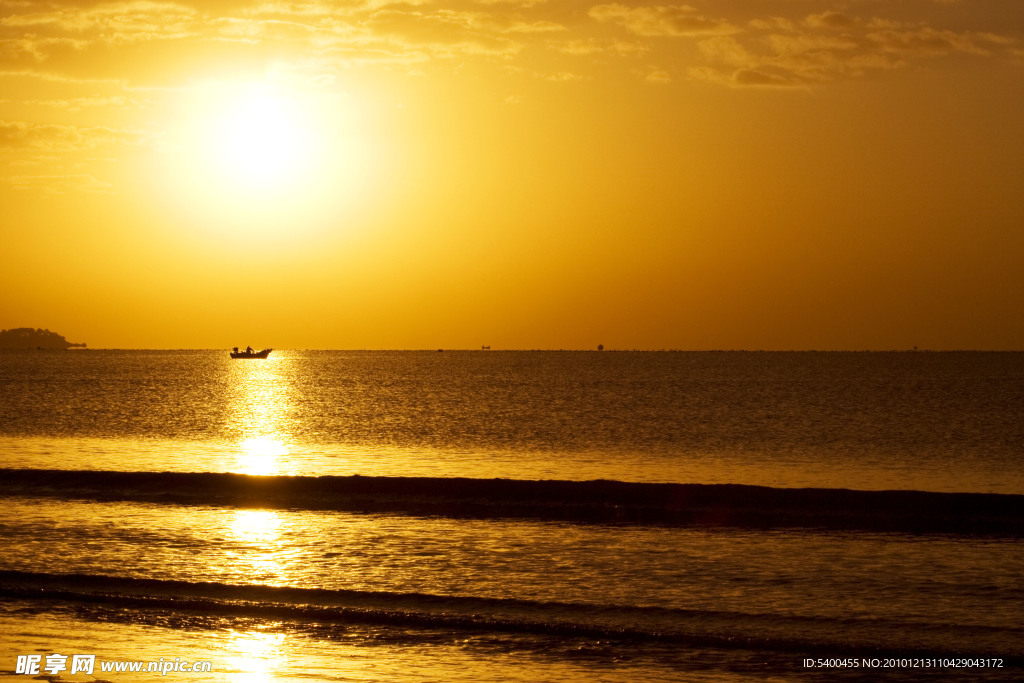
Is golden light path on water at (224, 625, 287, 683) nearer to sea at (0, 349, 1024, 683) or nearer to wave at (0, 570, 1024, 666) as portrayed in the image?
sea at (0, 349, 1024, 683)

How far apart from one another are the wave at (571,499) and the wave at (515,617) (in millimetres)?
12147

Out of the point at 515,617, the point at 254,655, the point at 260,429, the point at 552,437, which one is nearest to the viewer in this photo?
the point at 254,655

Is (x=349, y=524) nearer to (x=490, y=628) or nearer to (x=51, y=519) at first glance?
(x=51, y=519)

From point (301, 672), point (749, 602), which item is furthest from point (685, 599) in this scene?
point (301, 672)

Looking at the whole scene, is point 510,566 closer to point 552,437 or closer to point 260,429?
point 552,437

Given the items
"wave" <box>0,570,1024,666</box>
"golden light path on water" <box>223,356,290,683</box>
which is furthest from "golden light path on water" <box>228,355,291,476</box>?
"wave" <box>0,570,1024,666</box>

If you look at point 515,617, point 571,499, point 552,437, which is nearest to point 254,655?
point 515,617

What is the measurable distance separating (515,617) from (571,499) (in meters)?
16.0

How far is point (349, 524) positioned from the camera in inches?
1170

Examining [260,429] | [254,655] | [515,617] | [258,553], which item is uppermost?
[260,429]

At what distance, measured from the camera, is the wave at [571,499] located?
3020 centimetres

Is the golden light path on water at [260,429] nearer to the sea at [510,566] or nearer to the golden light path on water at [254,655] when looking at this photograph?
the sea at [510,566]

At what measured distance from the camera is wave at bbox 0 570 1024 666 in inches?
635

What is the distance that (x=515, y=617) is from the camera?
17828mm
